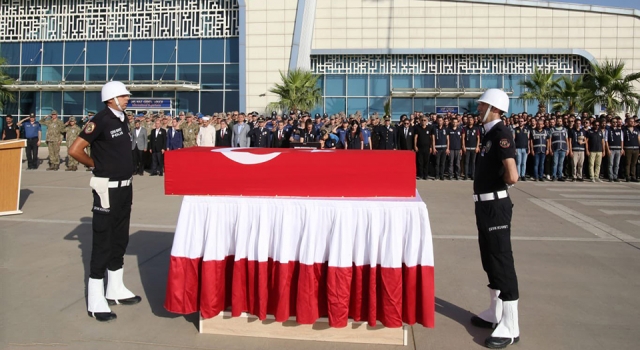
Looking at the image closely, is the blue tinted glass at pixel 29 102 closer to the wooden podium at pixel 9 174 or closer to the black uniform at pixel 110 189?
the wooden podium at pixel 9 174

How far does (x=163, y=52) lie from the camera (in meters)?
31.3

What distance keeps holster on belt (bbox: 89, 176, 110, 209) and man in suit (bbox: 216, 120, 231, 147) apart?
42.7 ft

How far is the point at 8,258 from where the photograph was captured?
6.48m

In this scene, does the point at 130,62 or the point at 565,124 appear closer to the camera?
the point at 565,124

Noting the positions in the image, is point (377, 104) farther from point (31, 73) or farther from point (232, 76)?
point (31, 73)

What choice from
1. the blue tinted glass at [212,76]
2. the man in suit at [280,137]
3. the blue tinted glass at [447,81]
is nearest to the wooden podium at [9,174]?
the man in suit at [280,137]

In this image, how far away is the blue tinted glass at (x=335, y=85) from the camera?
30.4 m

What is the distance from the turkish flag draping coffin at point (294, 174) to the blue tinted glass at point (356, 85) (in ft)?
87.2

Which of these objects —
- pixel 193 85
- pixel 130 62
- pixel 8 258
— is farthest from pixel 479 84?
pixel 8 258

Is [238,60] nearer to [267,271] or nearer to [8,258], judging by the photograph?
[8,258]

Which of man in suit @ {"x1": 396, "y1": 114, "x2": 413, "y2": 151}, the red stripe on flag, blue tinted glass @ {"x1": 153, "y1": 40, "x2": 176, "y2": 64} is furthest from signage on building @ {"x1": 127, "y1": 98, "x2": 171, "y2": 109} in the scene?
the red stripe on flag

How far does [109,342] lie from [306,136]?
11.2 meters

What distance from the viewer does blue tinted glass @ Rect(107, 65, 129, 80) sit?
3164 cm

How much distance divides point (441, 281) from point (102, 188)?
3.65m
